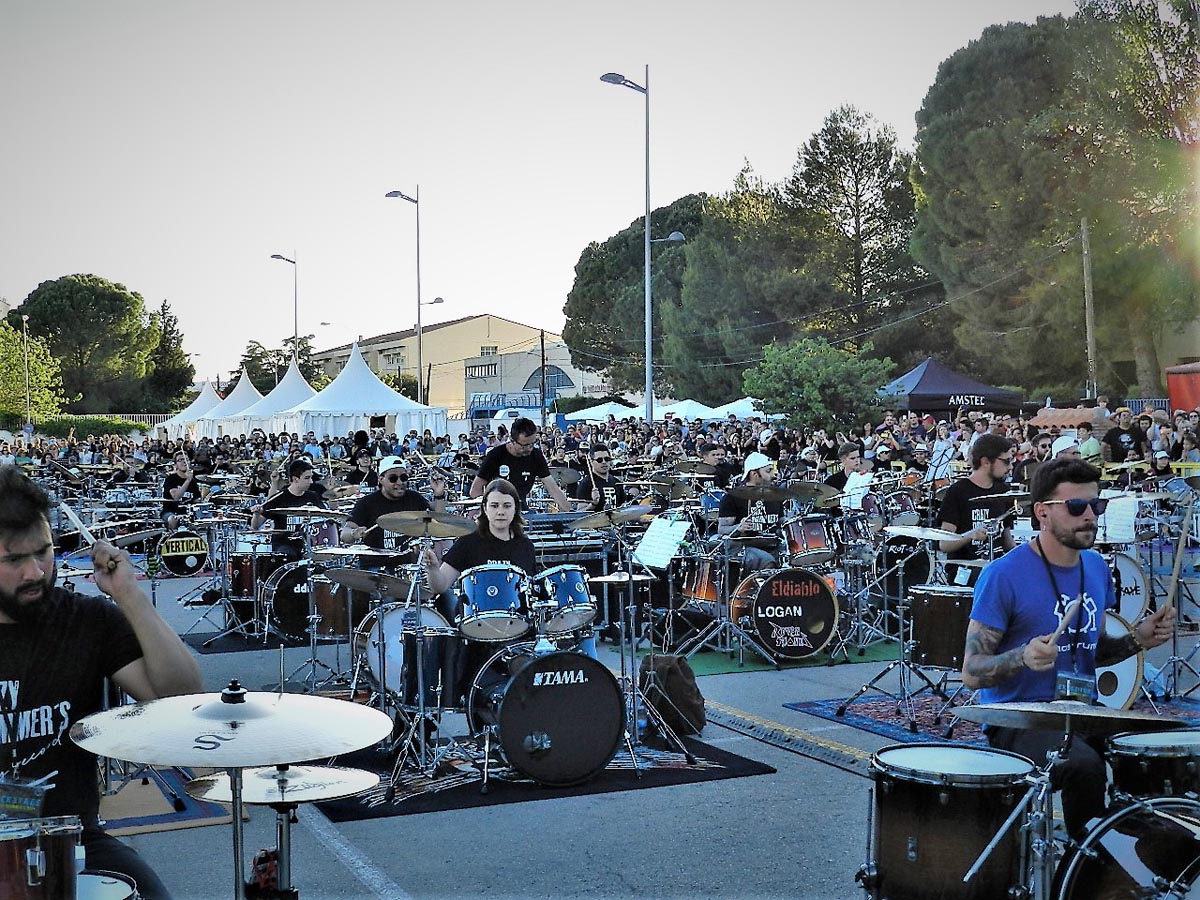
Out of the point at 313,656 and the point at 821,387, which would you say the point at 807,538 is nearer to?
the point at 313,656

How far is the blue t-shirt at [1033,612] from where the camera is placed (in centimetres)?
495

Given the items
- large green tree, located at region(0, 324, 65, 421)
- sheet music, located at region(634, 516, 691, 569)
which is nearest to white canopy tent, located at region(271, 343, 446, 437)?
large green tree, located at region(0, 324, 65, 421)

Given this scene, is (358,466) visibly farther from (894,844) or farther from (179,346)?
(179,346)

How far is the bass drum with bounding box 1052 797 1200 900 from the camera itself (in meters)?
3.47

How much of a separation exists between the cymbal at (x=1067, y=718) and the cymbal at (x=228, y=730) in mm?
1822

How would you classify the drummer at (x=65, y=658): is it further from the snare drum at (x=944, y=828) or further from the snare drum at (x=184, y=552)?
the snare drum at (x=184, y=552)

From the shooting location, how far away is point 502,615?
7.15m

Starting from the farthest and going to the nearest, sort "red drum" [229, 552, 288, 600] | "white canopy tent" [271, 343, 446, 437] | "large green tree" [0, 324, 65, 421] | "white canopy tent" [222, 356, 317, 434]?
"large green tree" [0, 324, 65, 421] → "white canopy tent" [222, 356, 317, 434] → "white canopy tent" [271, 343, 446, 437] → "red drum" [229, 552, 288, 600]

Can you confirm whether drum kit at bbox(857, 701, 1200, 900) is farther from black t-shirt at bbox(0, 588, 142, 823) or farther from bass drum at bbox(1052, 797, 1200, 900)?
black t-shirt at bbox(0, 588, 142, 823)

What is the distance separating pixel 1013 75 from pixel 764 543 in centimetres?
4090

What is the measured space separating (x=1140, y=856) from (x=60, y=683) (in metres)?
3.06

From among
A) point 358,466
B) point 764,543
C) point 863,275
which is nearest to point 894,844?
point 764,543

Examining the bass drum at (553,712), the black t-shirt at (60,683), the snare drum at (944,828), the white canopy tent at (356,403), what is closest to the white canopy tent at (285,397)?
the white canopy tent at (356,403)

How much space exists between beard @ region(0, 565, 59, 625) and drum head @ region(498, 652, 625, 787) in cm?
365
